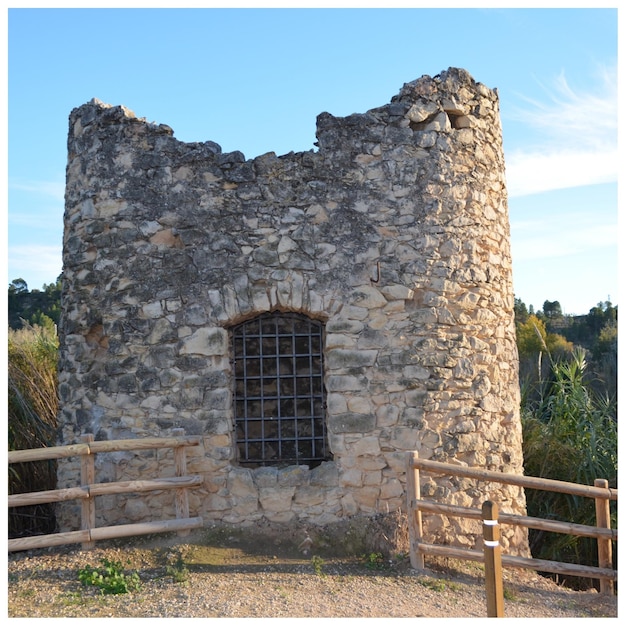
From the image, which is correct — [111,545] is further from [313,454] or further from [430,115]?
[430,115]

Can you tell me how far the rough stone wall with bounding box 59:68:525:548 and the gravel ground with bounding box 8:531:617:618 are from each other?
408 millimetres

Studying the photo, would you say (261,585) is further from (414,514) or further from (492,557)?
(492,557)

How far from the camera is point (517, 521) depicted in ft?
20.8

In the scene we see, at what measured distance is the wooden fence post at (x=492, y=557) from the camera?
15.0ft

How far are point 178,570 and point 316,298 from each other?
273 centimetres

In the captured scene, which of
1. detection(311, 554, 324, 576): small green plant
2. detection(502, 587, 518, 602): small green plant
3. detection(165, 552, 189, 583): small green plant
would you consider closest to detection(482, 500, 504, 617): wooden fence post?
detection(502, 587, 518, 602): small green plant

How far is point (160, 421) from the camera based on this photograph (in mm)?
7012

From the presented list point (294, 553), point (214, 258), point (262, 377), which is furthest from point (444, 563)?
point (214, 258)

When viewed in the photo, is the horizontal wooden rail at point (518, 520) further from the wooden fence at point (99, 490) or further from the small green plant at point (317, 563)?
the wooden fence at point (99, 490)

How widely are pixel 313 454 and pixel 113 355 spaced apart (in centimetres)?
223

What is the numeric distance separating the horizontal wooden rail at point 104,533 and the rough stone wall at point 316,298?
32 cm

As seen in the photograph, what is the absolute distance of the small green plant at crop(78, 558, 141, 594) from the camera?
561 cm

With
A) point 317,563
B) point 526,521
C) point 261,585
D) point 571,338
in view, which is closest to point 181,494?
point 261,585

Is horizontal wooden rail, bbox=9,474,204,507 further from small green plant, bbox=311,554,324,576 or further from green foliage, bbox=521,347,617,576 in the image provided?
green foliage, bbox=521,347,617,576
